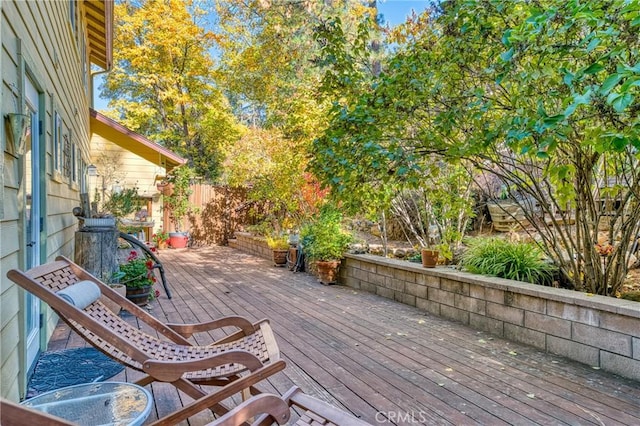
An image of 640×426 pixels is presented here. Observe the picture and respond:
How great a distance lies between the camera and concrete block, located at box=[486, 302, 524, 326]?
363cm

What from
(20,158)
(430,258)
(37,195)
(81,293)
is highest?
(20,158)

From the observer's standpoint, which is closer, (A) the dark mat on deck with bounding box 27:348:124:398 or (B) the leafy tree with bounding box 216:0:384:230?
(A) the dark mat on deck with bounding box 27:348:124:398

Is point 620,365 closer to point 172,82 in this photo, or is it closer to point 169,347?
point 169,347

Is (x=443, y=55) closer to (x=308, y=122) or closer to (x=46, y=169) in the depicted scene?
(x=46, y=169)

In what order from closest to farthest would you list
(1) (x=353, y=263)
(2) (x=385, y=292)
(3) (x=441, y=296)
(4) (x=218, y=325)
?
1. (4) (x=218, y=325)
2. (3) (x=441, y=296)
3. (2) (x=385, y=292)
4. (1) (x=353, y=263)

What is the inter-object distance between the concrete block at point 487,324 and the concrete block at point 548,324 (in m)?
0.28

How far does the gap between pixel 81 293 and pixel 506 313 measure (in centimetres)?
343

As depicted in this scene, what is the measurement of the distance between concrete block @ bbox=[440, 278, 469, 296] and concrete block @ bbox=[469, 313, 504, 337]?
0.82 feet

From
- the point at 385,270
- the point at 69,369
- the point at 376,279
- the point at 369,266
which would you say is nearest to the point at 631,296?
the point at 385,270

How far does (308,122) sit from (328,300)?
352 cm

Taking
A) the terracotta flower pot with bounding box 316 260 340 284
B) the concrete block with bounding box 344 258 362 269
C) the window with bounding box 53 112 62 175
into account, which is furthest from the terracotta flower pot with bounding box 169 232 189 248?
the window with bounding box 53 112 62 175

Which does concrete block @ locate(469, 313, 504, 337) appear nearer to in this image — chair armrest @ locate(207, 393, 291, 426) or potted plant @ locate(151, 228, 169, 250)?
chair armrest @ locate(207, 393, 291, 426)

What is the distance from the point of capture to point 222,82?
48.9ft

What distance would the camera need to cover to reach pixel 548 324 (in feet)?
11.1
